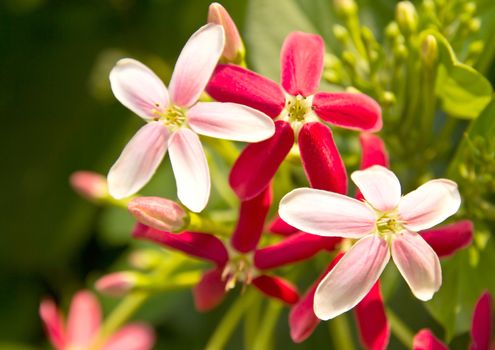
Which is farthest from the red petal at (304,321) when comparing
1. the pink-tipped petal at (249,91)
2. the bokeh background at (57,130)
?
the bokeh background at (57,130)

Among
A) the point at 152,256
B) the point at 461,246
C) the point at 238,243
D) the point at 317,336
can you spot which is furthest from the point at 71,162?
the point at 461,246

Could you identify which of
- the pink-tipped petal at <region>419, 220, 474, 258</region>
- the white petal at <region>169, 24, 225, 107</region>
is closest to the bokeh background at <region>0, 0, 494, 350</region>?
the white petal at <region>169, 24, 225, 107</region>

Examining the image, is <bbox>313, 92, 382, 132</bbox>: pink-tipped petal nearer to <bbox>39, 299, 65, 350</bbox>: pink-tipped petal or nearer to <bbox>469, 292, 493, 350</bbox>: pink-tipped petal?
<bbox>469, 292, 493, 350</bbox>: pink-tipped petal

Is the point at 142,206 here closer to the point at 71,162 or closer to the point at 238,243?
the point at 238,243

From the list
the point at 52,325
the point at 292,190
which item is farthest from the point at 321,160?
the point at 52,325

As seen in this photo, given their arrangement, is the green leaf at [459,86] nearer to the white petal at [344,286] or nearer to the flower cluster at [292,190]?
the flower cluster at [292,190]

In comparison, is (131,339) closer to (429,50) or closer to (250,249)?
(250,249)
